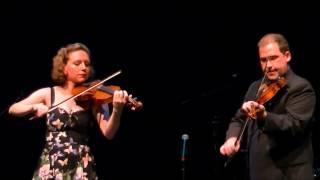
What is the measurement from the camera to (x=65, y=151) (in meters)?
2.52

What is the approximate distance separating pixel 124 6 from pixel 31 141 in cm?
142

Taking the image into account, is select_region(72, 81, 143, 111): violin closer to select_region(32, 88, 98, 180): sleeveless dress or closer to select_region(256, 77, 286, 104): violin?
select_region(32, 88, 98, 180): sleeveless dress

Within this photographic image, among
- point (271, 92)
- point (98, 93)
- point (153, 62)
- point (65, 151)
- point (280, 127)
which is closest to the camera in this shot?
→ point (280, 127)

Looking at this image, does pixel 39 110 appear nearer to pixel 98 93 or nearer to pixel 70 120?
pixel 70 120

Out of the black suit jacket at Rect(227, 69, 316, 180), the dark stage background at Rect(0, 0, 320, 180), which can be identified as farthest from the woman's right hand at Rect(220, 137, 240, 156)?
the dark stage background at Rect(0, 0, 320, 180)

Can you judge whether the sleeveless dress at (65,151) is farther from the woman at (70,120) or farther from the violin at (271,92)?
the violin at (271,92)

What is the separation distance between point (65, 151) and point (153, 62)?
218cm

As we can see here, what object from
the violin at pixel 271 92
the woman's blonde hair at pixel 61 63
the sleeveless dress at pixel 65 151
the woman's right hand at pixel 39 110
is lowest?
the sleeveless dress at pixel 65 151

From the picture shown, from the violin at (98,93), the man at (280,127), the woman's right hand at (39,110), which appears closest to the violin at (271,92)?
the man at (280,127)

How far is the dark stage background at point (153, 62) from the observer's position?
4.43 meters

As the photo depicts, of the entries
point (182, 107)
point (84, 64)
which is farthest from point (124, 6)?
point (84, 64)

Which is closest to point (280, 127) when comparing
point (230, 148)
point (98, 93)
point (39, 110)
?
point (230, 148)

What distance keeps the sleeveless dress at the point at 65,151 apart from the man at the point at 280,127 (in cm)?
68

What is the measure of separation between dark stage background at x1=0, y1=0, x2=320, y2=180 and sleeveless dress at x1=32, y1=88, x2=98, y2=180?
184cm
